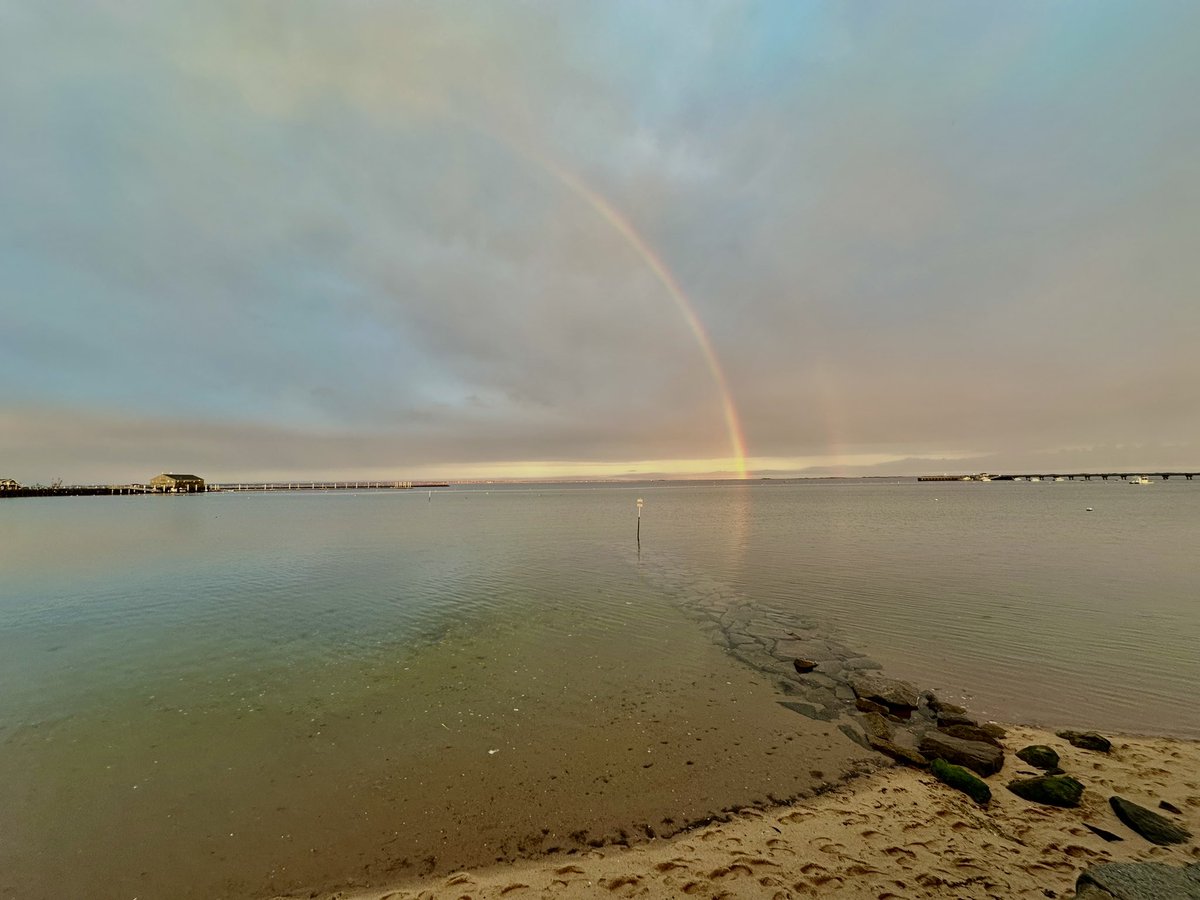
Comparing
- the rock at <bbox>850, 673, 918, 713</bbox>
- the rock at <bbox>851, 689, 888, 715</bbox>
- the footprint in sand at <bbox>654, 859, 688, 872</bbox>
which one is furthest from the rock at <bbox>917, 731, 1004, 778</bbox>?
the footprint in sand at <bbox>654, 859, 688, 872</bbox>

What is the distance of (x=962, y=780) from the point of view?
9367 mm

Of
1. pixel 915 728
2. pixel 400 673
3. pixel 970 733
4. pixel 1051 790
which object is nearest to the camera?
pixel 1051 790

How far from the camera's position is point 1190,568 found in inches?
1232

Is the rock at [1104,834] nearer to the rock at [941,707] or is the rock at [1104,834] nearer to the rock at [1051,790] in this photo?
the rock at [1051,790]

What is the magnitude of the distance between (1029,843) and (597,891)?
6692mm

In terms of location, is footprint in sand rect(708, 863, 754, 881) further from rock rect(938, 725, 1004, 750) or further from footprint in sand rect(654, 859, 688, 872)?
rock rect(938, 725, 1004, 750)

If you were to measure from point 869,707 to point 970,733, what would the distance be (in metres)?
2.19

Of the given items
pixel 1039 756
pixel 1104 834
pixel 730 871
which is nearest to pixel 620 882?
pixel 730 871

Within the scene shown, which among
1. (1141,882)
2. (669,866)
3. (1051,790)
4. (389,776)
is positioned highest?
(1141,882)

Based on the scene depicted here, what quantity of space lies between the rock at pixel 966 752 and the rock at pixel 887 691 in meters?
1.69

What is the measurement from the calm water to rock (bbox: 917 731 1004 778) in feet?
8.88

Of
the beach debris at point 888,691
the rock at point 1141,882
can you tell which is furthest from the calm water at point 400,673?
the rock at point 1141,882

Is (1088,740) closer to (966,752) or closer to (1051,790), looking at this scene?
(966,752)

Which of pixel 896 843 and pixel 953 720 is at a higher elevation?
pixel 896 843
